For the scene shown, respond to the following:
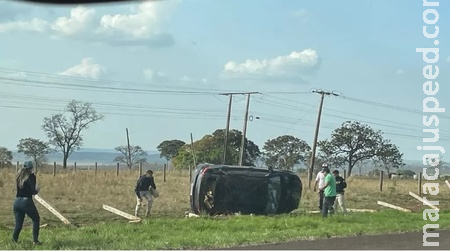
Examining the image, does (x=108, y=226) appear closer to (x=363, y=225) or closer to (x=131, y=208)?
(x=363, y=225)

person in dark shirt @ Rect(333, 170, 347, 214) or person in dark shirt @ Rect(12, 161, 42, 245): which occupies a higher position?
person in dark shirt @ Rect(333, 170, 347, 214)

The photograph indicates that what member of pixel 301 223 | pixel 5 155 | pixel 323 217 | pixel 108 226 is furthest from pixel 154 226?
pixel 5 155

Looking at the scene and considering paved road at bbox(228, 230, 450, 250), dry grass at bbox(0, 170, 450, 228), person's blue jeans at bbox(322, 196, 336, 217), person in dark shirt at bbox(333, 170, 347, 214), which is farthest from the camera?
dry grass at bbox(0, 170, 450, 228)

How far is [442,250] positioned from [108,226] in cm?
714

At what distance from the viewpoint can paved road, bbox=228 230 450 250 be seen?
518 inches

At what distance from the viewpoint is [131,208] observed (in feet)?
83.2

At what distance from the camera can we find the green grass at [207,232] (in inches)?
527

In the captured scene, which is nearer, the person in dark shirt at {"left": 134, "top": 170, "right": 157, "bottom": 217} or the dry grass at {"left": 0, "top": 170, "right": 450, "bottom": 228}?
the person in dark shirt at {"left": 134, "top": 170, "right": 157, "bottom": 217}

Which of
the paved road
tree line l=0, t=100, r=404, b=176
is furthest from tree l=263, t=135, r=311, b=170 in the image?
the paved road

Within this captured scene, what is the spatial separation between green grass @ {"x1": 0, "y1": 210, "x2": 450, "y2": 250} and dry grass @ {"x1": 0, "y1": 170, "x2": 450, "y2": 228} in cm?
354

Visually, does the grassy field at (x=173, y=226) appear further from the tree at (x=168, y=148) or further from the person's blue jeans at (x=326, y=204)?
the tree at (x=168, y=148)

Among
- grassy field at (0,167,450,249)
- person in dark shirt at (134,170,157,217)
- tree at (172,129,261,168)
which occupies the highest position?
tree at (172,129,261,168)

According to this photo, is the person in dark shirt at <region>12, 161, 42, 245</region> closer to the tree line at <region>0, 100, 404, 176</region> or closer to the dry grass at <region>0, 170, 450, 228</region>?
the dry grass at <region>0, 170, 450, 228</region>

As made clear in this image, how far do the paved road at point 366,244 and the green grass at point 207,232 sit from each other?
505 millimetres
